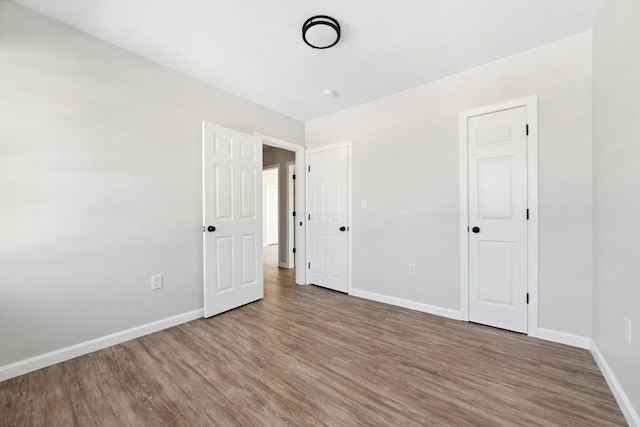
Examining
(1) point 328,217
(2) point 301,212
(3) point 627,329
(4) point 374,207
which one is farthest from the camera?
(2) point 301,212

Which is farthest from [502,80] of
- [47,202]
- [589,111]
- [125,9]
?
[47,202]

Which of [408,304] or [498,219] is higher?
[498,219]

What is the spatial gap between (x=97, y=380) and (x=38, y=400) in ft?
0.87

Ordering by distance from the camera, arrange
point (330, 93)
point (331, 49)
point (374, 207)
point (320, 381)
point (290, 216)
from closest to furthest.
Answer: point (320, 381), point (331, 49), point (330, 93), point (374, 207), point (290, 216)

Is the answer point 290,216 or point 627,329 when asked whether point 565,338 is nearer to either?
point 627,329

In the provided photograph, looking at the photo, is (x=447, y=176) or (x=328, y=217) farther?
(x=328, y=217)

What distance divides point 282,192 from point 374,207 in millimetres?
2416

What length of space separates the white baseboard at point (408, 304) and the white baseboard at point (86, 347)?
2.00 m

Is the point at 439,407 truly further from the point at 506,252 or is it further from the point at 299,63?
the point at 299,63

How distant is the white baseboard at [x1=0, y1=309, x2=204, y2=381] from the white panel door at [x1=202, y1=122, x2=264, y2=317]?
33 cm

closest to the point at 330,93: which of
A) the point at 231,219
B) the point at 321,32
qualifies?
the point at 321,32

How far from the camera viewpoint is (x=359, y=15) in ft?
6.03

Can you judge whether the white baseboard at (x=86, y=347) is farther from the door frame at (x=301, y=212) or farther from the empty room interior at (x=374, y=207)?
the door frame at (x=301, y=212)

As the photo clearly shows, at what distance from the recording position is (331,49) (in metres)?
2.22
